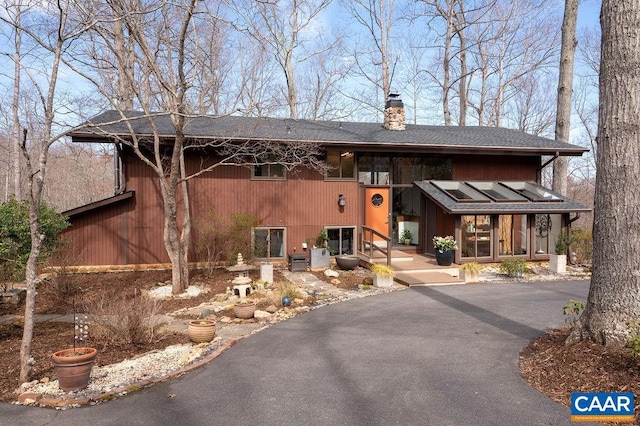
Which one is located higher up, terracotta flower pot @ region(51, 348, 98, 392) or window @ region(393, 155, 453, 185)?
Answer: window @ region(393, 155, 453, 185)

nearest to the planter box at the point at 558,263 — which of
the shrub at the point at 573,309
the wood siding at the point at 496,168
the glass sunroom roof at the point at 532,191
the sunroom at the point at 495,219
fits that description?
the sunroom at the point at 495,219

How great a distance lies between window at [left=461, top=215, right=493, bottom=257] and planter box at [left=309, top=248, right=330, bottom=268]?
4580 millimetres

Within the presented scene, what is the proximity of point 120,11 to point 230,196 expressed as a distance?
20.2 ft

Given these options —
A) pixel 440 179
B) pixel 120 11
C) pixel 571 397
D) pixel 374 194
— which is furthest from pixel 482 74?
pixel 571 397

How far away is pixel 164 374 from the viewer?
5.42 meters

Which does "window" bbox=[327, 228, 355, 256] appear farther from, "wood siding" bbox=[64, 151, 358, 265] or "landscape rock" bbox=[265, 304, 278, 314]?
"landscape rock" bbox=[265, 304, 278, 314]

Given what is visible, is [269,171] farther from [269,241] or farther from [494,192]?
[494,192]

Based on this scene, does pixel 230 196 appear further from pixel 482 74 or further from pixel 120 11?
pixel 482 74

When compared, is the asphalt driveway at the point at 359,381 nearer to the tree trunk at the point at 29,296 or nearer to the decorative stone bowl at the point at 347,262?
the tree trunk at the point at 29,296

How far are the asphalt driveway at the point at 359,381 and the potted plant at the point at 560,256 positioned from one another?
5.78 metres

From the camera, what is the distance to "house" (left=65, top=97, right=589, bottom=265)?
12906 mm

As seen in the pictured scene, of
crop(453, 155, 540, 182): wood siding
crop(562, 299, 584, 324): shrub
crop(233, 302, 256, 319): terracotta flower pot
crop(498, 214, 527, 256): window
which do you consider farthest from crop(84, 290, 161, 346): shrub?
crop(453, 155, 540, 182): wood siding

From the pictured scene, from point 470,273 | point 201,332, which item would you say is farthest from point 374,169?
point 201,332

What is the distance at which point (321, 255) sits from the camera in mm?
13828
